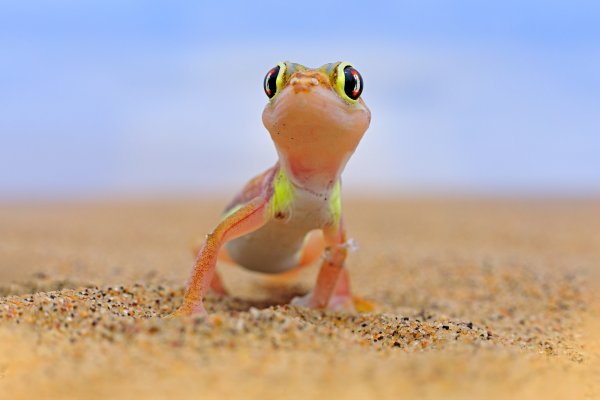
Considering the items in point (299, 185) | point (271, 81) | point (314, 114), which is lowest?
point (299, 185)

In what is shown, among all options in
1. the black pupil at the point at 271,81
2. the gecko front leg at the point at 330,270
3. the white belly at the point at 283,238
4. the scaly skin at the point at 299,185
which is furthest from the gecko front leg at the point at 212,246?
the black pupil at the point at 271,81

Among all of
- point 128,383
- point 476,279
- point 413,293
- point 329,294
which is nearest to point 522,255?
point 476,279

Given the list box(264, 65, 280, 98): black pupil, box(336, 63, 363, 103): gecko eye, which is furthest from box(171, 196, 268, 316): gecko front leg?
box(336, 63, 363, 103): gecko eye

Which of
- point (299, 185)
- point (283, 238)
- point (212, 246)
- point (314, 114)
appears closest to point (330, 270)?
point (283, 238)

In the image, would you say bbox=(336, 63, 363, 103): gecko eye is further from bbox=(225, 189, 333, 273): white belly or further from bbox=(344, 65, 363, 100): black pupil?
bbox=(225, 189, 333, 273): white belly

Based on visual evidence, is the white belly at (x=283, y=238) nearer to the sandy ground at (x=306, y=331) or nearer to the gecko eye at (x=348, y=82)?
the sandy ground at (x=306, y=331)

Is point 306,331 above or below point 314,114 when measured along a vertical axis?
below

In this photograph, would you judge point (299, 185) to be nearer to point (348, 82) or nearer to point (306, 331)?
point (348, 82)

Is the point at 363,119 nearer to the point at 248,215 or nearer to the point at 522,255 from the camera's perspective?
the point at 248,215
